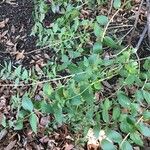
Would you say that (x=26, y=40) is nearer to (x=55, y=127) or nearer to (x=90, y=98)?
(x=55, y=127)

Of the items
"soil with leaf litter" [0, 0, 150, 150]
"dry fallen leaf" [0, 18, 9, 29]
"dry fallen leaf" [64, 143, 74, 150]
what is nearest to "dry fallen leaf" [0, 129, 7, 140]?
"soil with leaf litter" [0, 0, 150, 150]

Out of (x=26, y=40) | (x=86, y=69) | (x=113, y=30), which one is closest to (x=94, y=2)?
(x=113, y=30)

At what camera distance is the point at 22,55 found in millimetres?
2482

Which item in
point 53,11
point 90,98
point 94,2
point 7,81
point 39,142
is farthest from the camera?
point 94,2

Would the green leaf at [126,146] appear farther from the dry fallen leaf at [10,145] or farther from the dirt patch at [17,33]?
the dirt patch at [17,33]

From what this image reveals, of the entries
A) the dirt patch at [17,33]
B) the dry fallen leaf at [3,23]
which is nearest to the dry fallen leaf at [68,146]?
the dirt patch at [17,33]

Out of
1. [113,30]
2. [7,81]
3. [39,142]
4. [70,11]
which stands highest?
[70,11]

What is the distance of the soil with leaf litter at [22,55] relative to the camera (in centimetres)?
213

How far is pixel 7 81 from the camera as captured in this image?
7.53 ft

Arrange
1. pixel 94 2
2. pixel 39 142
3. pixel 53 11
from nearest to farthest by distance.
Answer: pixel 39 142
pixel 53 11
pixel 94 2

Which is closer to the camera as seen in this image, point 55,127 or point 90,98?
point 90,98

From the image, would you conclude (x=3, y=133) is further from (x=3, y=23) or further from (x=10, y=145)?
(x=3, y=23)

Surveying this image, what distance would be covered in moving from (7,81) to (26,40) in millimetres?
377

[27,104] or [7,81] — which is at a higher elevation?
[27,104]
